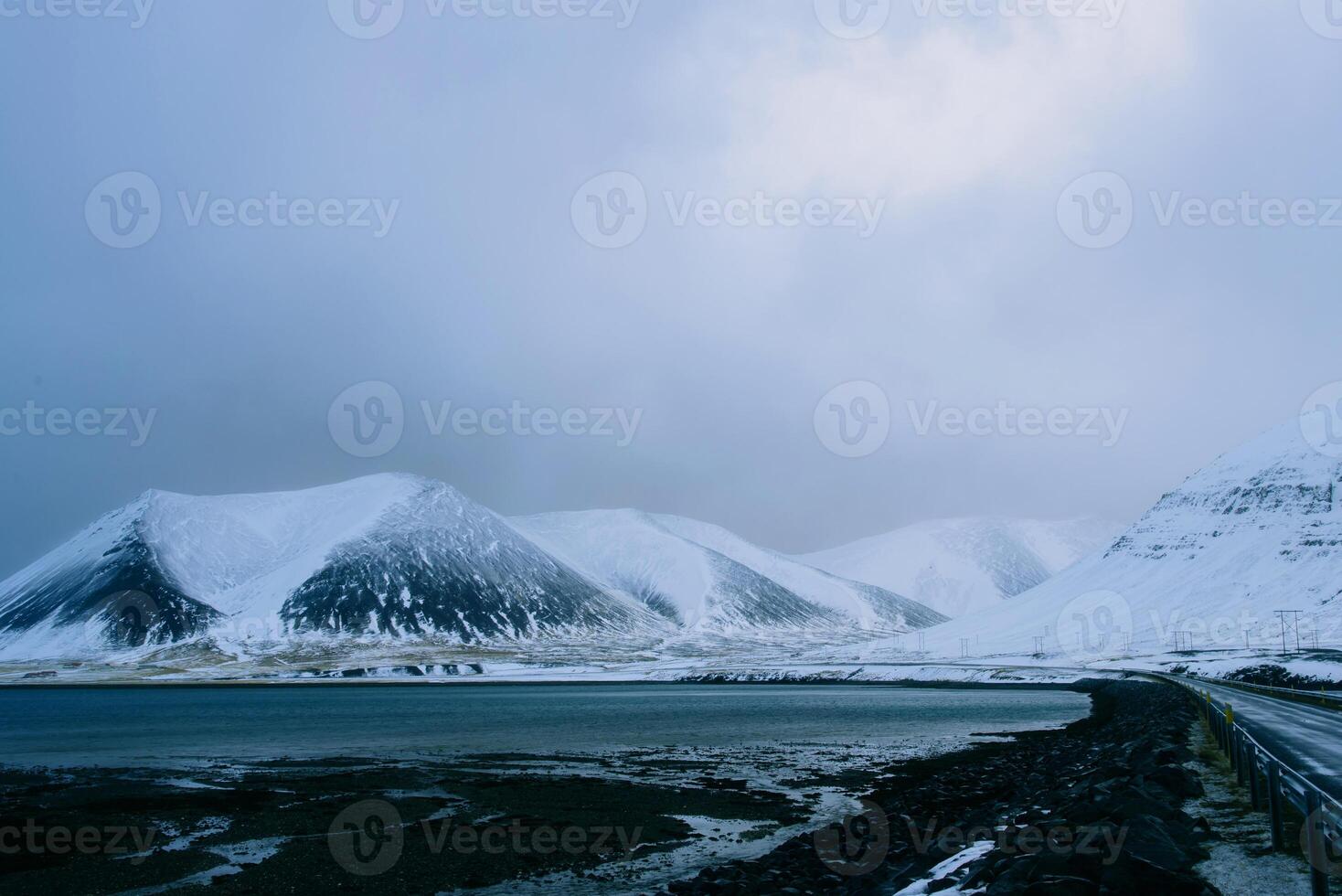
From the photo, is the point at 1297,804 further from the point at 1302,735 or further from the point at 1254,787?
the point at 1302,735

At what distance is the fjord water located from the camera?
62469 mm

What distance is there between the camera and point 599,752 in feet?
193

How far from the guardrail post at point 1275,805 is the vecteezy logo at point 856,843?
9.63 meters

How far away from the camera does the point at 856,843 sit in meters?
28.6

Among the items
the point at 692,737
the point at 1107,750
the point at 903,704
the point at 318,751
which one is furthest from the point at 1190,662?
the point at 318,751

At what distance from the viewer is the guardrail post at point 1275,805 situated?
17391 mm

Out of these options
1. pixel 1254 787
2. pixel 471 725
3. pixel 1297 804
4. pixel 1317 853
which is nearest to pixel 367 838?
pixel 1254 787

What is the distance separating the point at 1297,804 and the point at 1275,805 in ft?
8.50
